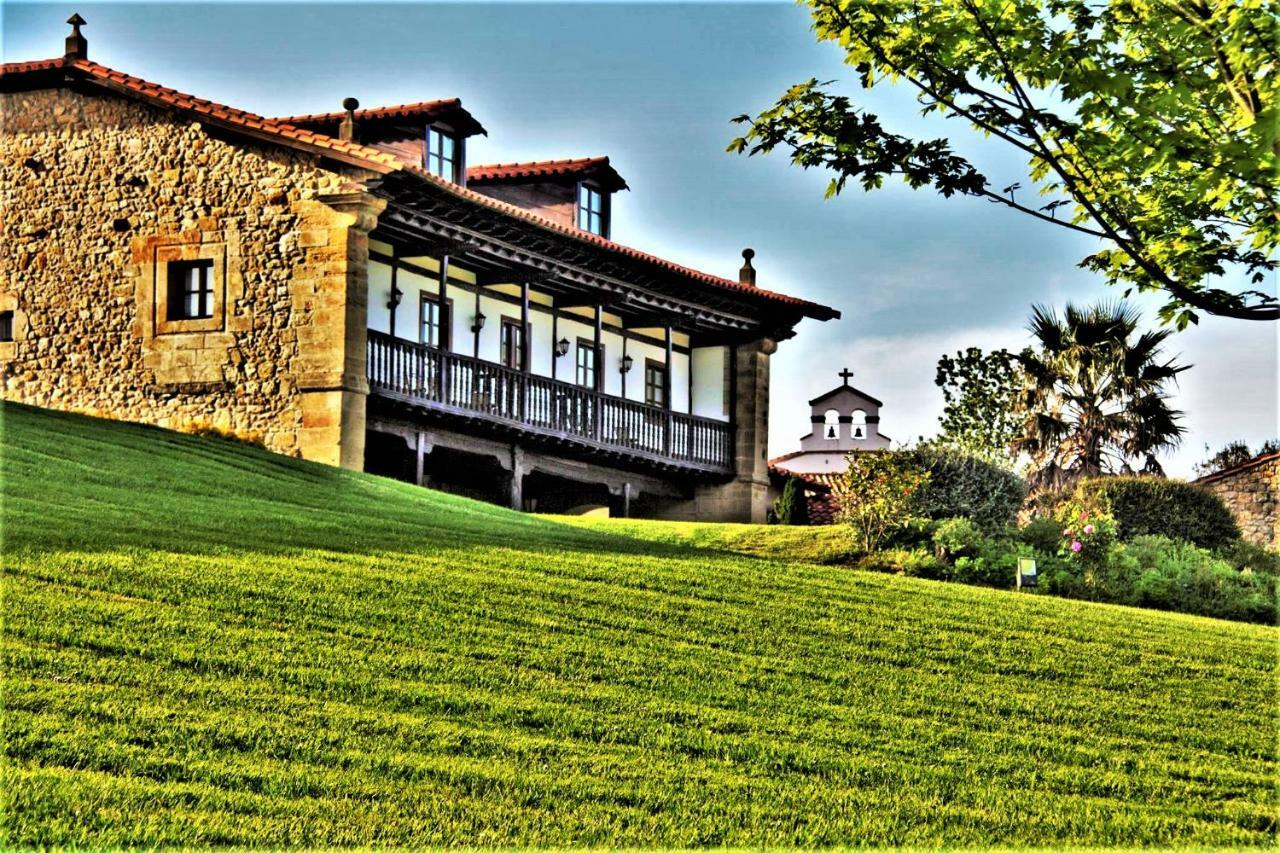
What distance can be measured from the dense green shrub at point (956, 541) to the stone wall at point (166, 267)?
8063 mm

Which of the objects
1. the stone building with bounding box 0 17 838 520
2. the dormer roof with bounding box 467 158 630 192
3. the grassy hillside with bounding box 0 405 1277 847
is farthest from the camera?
the dormer roof with bounding box 467 158 630 192

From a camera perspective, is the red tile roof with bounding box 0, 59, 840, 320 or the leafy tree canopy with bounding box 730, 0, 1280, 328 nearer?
the leafy tree canopy with bounding box 730, 0, 1280, 328

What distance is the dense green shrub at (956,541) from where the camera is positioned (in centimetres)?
2162

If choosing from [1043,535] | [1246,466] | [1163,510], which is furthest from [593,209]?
[1246,466]

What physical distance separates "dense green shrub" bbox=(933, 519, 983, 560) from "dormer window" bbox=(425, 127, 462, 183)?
1030cm

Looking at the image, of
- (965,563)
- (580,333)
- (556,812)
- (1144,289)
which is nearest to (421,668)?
(556,812)

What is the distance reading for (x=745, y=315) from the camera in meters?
32.0

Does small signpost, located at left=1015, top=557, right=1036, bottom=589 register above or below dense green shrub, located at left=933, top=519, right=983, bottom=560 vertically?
below

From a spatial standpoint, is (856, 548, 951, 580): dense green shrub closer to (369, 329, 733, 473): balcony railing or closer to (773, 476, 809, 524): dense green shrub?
(369, 329, 733, 473): balcony railing

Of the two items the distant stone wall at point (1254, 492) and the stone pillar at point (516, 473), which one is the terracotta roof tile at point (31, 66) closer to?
the stone pillar at point (516, 473)

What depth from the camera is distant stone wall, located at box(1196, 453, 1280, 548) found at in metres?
32.4

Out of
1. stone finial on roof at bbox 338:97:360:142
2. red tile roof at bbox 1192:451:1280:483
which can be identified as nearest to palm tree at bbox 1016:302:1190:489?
red tile roof at bbox 1192:451:1280:483

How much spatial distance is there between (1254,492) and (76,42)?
909 inches

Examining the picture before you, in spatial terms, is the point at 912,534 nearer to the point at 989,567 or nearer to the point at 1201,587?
the point at 989,567
